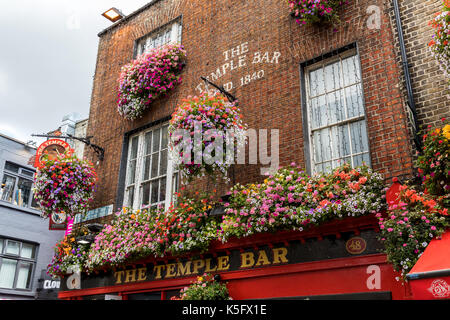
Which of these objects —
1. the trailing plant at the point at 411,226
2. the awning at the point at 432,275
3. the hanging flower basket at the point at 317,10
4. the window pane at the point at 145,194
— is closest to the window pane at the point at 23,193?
the window pane at the point at 145,194

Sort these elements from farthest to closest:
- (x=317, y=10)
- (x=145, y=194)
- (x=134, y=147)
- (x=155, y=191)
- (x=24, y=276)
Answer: (x=24, y=276)
(x=134, y=147)
(x=145, y=194)
(x=155, y=191)
(x=317, y=10)

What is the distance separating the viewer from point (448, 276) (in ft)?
14.9

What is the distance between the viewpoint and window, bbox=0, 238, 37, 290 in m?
16.7

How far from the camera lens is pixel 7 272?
662 inches

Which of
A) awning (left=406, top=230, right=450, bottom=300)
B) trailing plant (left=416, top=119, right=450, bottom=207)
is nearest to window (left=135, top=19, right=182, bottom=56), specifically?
trailing plant (left=416, top=119, right=450, bottom=207)

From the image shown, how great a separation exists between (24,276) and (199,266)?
39.4ft

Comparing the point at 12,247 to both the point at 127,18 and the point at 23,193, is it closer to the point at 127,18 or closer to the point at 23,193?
the point at 23,193

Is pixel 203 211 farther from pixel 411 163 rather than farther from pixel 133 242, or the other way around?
pixel 411 163

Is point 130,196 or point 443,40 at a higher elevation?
point 443,40

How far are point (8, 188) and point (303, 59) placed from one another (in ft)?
47.4

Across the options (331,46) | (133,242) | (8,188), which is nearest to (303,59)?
(331,46)

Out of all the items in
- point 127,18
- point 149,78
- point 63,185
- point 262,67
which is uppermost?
point 127,18

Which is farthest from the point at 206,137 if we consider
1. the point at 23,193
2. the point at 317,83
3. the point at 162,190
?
the point at 23,193

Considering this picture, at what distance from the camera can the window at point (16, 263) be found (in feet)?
54.6
